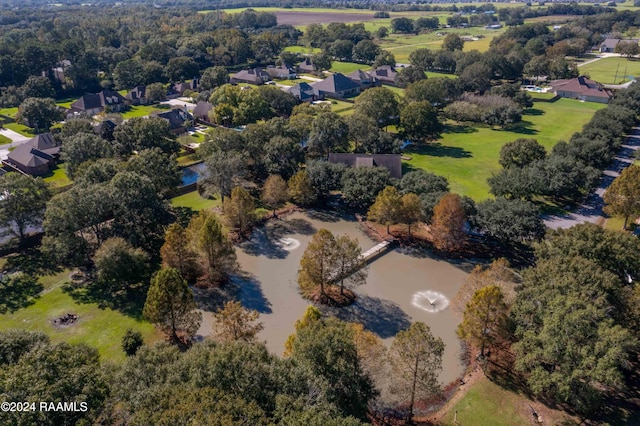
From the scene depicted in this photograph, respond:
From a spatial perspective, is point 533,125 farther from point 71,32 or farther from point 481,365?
point 71,32

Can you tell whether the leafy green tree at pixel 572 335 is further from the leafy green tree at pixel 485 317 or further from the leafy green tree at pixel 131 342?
the leafy green tree at pixel 131 342

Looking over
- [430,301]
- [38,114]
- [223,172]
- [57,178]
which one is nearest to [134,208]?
[223,172]

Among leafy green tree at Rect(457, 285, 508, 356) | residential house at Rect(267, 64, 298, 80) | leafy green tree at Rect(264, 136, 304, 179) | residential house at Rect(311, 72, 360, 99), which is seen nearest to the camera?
leafy green tree at Rect(457, 285, 508, 356)

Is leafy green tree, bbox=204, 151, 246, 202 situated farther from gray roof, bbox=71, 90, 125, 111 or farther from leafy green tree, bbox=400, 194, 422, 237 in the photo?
gray roof, bbox=71, 90, 125, 111

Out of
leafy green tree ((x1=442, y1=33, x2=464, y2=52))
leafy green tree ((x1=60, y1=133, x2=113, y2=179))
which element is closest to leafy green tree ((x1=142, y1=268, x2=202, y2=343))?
leafy green tree ((x1=60, y1=133, x2=113, y2=179))

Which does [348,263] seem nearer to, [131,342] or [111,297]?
[131,342]

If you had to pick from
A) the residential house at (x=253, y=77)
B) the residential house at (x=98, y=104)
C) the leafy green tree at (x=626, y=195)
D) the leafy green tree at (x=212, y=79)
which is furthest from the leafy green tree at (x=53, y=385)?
the residential house at (x=253, y=77)

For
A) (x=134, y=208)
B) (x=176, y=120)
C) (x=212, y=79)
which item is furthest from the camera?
(x=212, y=79)
